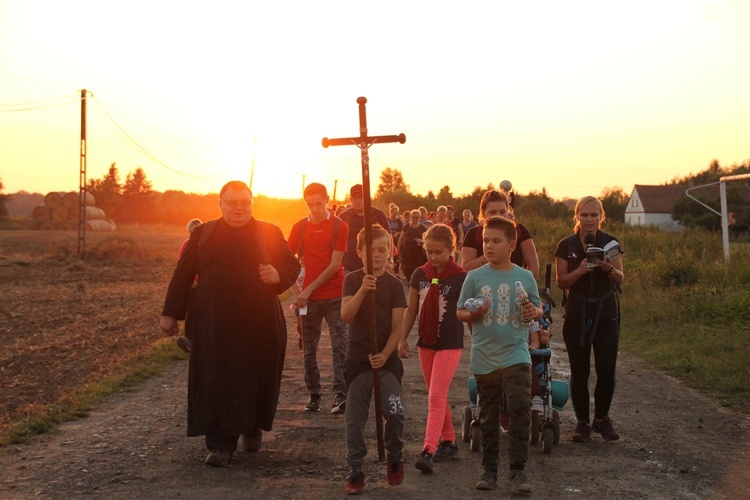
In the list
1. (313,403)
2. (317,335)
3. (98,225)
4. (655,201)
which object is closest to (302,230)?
(317,335)

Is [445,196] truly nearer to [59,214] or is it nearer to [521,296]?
[59,214]

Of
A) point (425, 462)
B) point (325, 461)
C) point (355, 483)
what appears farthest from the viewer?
point (325, 461)

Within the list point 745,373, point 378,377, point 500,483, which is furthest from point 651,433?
point 745,373

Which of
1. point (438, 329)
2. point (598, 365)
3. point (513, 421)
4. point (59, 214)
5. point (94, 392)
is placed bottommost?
point (94, 392)

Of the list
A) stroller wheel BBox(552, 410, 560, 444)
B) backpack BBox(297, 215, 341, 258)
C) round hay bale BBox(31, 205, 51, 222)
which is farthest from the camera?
round hay bale BBox(31, 205, 51, 222)

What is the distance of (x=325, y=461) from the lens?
6715 mm

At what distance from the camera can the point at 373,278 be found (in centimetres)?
618

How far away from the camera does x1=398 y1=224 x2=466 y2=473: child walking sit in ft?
21.4

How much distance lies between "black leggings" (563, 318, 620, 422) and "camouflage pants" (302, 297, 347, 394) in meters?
2.20

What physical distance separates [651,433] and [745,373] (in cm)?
360

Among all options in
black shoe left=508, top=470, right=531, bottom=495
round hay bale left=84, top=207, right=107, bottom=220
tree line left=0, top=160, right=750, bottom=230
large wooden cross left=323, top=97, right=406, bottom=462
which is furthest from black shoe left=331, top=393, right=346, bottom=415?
round hay bale left=84, top=207, right=107, bottom=220

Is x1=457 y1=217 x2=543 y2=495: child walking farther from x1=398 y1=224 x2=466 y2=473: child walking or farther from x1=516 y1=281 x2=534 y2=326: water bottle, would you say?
x1=398 y1=224 x2=466 y2=473: child walking

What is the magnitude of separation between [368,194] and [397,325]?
0.89m

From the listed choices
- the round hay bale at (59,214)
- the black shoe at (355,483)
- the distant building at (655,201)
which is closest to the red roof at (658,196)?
the distant building at (655,201)
